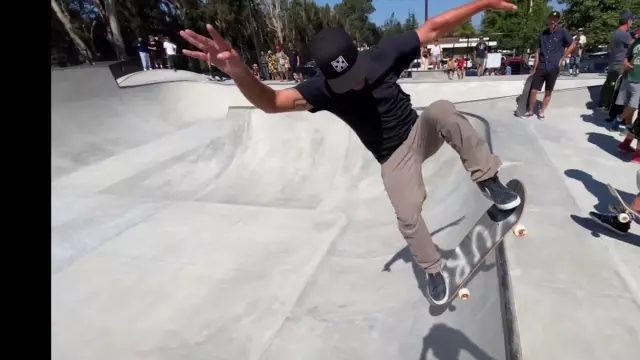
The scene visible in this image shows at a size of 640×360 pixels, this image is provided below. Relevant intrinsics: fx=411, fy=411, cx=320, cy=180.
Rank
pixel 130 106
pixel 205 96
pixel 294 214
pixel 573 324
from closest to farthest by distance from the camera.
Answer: pixel 573 324 < pixel 294 214 < pixel 130 106 < pixel 205 96

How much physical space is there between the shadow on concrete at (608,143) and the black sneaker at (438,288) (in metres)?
3.92

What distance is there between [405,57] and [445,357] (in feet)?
6.90

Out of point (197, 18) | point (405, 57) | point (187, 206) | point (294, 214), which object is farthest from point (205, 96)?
point (197, 18)

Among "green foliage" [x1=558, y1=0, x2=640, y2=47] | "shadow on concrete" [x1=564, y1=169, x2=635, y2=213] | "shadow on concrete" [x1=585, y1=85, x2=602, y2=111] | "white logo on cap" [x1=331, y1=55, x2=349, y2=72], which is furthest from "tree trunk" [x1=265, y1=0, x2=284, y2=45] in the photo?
"white logo on cap" [x1=331, y1=55, x2=349, y2=72]

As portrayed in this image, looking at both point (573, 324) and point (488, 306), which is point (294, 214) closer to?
point (488, 306)

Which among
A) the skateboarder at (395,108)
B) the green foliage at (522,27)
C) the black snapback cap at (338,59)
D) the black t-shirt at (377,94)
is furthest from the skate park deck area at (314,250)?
the green foliage at (522,27)

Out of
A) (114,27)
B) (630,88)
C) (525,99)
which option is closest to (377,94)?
(630,88)

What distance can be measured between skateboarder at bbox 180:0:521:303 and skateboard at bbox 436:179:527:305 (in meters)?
0.10

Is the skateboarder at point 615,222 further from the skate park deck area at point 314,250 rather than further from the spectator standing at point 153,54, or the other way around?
the spectator standing at point 153,54

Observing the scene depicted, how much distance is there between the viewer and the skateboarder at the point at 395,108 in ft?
8.27

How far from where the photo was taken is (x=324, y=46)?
2.48 m

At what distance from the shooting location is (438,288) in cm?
301

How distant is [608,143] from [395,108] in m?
4.87

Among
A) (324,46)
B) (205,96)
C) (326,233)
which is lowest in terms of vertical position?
(326,233)
